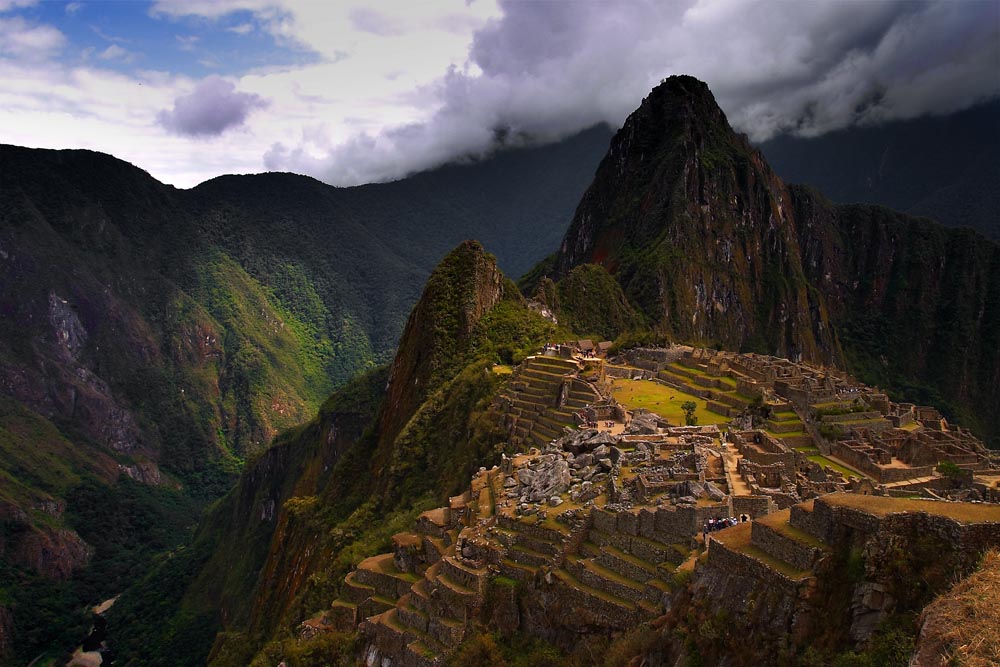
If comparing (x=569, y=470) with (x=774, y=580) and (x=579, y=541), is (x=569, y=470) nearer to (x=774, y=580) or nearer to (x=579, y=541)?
(x=579, y=541)

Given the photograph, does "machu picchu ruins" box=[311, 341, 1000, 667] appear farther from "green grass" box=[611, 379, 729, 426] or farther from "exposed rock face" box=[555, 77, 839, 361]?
"exposed rock face" box=[555, 77, 839, 361]

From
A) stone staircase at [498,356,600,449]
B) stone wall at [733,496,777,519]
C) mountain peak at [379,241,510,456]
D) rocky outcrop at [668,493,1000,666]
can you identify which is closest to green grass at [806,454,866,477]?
stone staircase at [498,356,600,449]

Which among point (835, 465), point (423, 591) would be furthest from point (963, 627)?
point (835, 465)

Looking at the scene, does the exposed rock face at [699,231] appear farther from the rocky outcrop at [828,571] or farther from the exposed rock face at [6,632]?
the rocky outcrop at [828,571]

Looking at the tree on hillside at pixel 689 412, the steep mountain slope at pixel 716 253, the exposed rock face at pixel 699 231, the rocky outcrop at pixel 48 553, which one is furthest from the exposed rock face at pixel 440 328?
the rocky outcrop at pixel 48 553

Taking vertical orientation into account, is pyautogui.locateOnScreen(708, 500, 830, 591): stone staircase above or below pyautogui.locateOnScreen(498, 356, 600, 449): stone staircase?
above

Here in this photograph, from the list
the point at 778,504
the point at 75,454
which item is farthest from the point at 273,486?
the point at 778,504
